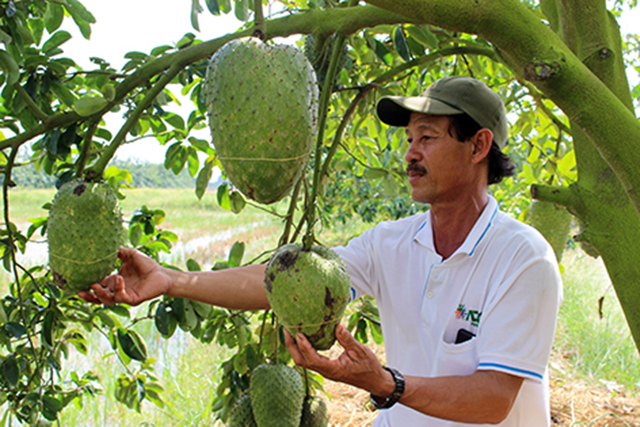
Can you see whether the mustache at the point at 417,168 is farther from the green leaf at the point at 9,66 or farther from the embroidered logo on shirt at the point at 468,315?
the green leaf at the point at 9,66

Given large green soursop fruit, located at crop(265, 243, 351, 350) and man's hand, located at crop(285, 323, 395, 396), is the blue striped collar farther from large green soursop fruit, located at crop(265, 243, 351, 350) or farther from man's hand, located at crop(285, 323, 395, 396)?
large green soursop fruit, located at crop(265, 243, 351, 350)

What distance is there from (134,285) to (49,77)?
85 centimetres

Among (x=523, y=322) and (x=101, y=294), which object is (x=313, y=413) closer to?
(x=523, y=322)

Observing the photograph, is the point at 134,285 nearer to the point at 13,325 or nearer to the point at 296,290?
the point at 13,325

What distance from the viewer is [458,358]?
1685 mm

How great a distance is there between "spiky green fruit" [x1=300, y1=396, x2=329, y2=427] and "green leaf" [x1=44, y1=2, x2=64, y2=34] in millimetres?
1896

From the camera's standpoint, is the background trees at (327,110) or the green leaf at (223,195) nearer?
the background trees at (327,110)

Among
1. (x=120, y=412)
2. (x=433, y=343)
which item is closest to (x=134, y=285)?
(x=433, y=343)

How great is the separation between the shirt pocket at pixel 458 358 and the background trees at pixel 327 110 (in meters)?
0.61

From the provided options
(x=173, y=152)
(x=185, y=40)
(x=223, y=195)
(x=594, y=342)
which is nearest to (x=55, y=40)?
(x=185, y=40)

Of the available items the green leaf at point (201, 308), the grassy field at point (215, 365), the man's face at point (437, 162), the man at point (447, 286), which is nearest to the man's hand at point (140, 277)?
the man at point (447, 286)

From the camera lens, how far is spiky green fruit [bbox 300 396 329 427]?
221cm

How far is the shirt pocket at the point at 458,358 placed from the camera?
1.66m

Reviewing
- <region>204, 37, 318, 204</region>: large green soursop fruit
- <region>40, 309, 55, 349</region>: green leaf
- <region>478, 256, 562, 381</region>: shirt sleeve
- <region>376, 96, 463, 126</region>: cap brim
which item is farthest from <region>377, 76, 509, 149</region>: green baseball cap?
<region>40, 309, 55, 349</region>: green leaf
